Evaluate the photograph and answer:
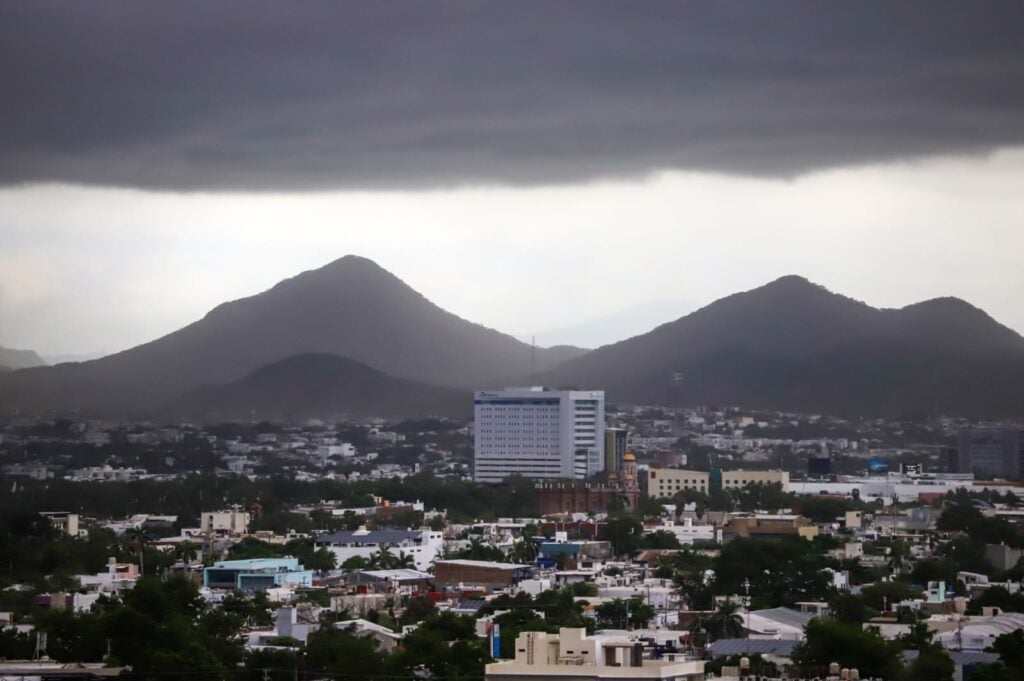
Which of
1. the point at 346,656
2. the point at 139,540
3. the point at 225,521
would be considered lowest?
the point at 346,656

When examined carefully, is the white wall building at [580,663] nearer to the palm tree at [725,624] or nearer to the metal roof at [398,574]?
the palm tree at [725,624]

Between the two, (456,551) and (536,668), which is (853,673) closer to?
(536,668)

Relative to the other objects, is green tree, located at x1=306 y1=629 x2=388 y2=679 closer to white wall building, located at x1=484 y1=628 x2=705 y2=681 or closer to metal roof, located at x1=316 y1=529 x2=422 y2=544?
white wall building, located at x1=484 y1=628 x2=705 y2=681

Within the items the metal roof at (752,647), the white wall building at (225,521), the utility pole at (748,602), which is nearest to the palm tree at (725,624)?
the utility pole at (748,602)

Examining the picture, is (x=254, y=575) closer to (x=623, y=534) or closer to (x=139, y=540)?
(x=139, y=540)

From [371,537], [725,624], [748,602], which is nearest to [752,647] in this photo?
[725,624]

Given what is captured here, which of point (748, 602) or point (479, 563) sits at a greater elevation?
point (479, 563)

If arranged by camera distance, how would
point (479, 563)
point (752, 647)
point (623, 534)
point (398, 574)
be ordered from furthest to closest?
point (623, 534) → point (479, 563) → point (398, 574) → point (752, 647)

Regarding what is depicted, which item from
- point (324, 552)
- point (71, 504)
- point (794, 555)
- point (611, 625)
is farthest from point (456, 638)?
point (71, 504)
